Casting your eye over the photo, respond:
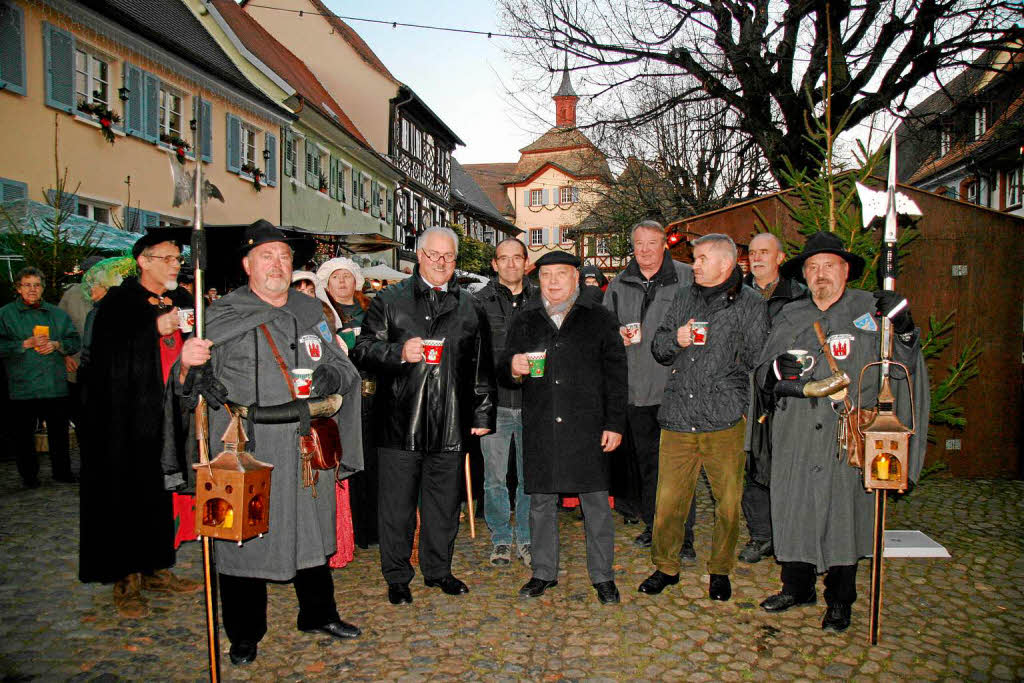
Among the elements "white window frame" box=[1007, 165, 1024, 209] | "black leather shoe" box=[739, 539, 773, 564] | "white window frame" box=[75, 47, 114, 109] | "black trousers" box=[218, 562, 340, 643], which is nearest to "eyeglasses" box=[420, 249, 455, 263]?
"black trousers" box=[218, 562, 340, 643]

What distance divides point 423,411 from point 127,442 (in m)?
1.74

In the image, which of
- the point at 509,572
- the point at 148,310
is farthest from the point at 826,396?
the point at 148,310

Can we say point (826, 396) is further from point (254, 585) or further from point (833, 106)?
point (833, 106)

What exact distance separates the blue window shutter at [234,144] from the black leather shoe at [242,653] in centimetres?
1638

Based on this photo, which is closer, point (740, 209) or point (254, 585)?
point (254, 585)

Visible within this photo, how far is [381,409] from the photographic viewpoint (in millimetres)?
4586

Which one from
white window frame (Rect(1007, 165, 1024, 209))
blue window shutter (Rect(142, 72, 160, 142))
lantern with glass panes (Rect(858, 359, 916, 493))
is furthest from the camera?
white window frame (Rect(1007, 165, 1024, 209))

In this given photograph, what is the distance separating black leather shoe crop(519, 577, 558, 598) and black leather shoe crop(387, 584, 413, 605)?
0.71m

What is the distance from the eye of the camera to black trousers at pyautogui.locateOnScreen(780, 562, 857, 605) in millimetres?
4137

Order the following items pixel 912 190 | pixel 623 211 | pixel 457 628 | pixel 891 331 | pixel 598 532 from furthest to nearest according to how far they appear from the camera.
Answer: pixel 623 211 → pixel 912 190 → pixel 598 532 → pixel 457 628 → pixel 891 331

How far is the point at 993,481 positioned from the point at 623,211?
18596 mm

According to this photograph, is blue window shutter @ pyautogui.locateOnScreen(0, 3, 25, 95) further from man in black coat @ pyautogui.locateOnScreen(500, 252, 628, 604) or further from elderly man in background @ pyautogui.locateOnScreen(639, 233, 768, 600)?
elderly man in background @ pyautogui.locateOnScreen(639, 233, 768, 600)

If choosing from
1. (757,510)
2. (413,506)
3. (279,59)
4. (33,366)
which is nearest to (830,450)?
(757,510)

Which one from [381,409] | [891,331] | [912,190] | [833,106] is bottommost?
[381,409]
